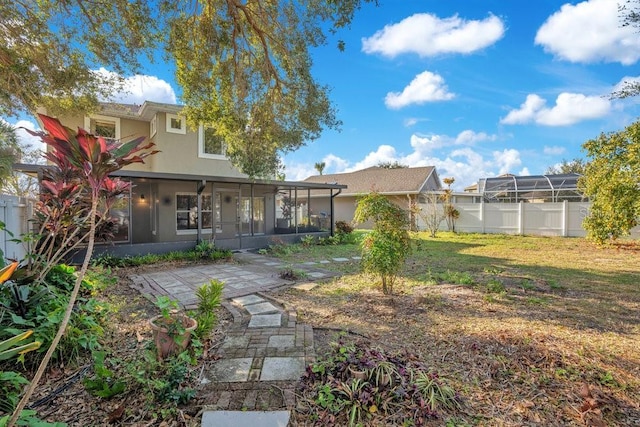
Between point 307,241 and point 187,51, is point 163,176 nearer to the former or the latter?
point 187,51

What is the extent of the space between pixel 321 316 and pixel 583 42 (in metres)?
8.52

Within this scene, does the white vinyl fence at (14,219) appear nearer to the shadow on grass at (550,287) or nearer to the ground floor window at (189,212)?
the ground floor window at (189,212)

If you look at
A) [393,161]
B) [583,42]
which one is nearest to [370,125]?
[583,42]

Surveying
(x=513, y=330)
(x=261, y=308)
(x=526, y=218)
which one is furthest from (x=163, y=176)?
(x=526, y=218)

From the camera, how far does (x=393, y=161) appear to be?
4309 cm

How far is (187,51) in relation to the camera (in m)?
6.64

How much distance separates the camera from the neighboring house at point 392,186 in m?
20.3

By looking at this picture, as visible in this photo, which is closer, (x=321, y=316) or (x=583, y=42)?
(x=321, y=316)

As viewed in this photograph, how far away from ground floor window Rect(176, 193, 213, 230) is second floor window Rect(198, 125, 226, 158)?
1.70 m

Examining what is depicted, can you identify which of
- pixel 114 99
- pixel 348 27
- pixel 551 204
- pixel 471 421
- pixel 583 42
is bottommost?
pixel 471 421

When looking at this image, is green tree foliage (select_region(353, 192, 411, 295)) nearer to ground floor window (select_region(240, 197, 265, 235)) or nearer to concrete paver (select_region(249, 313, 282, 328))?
concrete paver (select_region(249, 313, 282, 328))

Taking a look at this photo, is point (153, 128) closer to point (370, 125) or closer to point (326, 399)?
point (370, 125)

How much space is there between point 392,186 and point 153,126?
15010mm

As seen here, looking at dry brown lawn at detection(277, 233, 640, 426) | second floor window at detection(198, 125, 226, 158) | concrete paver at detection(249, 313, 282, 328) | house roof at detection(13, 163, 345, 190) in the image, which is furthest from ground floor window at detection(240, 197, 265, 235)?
concrete paver at detection(249, 313, 282, 328)
